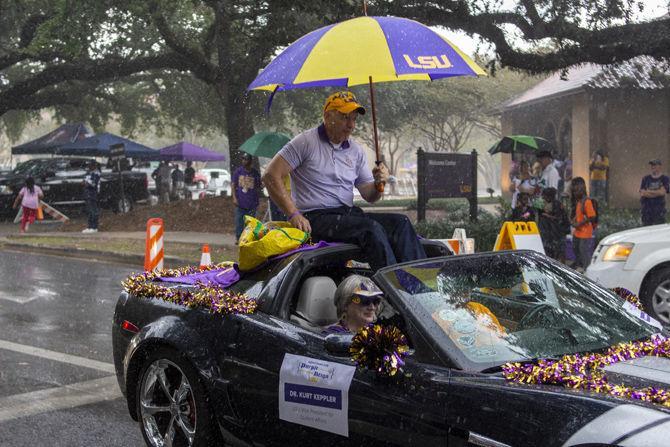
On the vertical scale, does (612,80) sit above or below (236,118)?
above

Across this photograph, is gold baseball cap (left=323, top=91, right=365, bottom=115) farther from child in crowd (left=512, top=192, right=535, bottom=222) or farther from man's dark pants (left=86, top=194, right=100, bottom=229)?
man's dark pants (left=86, top=194, right=100, bottom=229)

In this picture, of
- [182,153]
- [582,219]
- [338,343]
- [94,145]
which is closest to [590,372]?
[338,343]

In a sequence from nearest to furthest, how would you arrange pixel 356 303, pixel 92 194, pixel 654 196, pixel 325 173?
pixel 356 303, pixel 325 173, pixel 654 196, pixel 92 194

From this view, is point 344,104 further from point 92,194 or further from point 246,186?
point 92,194

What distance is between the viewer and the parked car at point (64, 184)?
2767 cm

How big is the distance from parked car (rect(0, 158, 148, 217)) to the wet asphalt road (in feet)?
49.0

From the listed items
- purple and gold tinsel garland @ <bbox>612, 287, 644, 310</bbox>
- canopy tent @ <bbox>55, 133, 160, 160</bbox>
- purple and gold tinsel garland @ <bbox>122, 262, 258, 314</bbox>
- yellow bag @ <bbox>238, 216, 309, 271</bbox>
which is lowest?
purple and gold tinsel garland @ <bbox>612, 287, 644, 310</bbox>

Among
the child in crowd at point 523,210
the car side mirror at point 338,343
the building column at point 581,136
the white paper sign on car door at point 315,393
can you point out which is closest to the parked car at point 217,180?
the building column at point 581,136

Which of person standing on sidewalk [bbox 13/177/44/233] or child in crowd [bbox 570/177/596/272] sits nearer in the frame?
child in crowd [bbox 570/177/596/272]

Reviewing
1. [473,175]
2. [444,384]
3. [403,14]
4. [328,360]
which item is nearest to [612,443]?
[444,384]

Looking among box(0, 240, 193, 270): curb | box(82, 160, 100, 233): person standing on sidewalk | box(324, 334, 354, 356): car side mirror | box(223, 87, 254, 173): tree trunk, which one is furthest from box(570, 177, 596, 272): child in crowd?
box(82, 160, 100, 233): person standing on sidewalk

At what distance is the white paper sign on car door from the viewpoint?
154 inches

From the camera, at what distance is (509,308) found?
13.8ft

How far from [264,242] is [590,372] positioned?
6.31 ft
